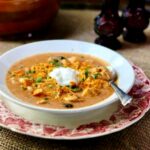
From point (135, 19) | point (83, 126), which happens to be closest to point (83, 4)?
point (135, 19)

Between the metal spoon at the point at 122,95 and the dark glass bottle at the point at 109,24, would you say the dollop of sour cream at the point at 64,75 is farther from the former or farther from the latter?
the dark glass bottle at the point at 109,24

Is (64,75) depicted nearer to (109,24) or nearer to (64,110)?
(64,110)

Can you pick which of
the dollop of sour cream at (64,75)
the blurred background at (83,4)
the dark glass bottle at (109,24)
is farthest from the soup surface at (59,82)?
the blurred background at (83,4)

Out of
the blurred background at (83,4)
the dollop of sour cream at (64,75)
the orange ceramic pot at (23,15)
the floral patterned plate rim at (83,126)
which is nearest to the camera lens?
the floral patterned plate rim at (83,126)

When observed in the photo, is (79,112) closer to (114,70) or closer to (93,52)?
(114,70)

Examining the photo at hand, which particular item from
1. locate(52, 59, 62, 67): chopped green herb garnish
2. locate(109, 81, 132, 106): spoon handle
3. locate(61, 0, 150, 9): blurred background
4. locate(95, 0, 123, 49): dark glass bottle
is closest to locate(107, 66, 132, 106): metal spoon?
locate(109, 81, 132, 106): spoon handle
